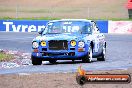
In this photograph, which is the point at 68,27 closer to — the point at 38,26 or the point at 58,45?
the point at 58,45

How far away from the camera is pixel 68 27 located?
17688 millimetres

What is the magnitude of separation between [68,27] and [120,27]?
23.8 m

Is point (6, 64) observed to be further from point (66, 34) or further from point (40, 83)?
point (40, 83)

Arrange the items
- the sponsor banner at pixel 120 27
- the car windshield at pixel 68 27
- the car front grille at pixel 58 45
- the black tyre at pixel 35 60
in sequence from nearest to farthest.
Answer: the car front grille at pixel 58 45 → the black tyre at pixel 35 60 → the car windshield at pixel 68 27 → the sponsor banner at pixel 120 27

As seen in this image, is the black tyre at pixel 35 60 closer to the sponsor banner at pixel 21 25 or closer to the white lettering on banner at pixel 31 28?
the sponsor banner at pixel 21 25

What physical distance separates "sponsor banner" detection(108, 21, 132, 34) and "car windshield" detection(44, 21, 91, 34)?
74.4 ft

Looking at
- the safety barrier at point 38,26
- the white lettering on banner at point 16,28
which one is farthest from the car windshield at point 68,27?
the white lettering on banner at point 16,28

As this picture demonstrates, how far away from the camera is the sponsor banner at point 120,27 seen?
4069 cm

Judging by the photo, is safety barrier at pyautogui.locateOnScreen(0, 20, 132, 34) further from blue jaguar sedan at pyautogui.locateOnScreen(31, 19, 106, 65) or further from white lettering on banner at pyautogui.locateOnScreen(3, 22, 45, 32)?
blue jaguar sedan at pyautogui.locateOnScreen(31, 19, 106, 65)

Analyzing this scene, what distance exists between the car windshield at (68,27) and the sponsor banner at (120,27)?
22678mm

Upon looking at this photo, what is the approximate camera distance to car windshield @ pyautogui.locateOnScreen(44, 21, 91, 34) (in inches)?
692

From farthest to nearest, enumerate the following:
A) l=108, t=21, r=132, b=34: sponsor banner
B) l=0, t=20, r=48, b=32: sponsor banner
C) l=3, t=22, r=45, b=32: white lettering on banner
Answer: l=3, t=22, r=45, b=32: white lettering on banner → l=0, t=20, r=48, b=32: sponsor banner → l=108, t=21, r=132, b=34: sponsor banner

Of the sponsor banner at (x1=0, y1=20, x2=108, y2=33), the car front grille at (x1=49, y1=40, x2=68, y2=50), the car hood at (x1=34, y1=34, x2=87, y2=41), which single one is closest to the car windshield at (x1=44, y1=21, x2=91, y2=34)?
the car hood at (x1=34, y1=34, x2=87, y2=41)

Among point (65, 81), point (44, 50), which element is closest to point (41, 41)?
point (44, 50)
